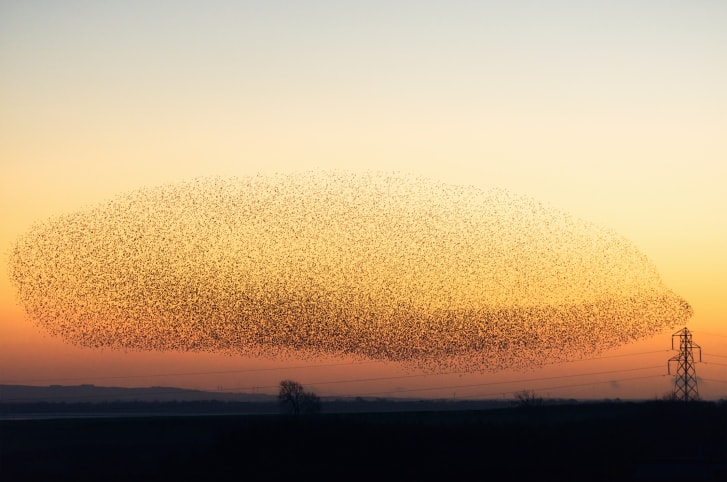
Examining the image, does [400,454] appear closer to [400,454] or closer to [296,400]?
[400,454]

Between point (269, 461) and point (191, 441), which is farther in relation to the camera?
point (191, 441)

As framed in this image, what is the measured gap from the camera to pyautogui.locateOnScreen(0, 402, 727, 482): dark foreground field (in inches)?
1992

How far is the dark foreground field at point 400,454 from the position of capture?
50594 millimetres

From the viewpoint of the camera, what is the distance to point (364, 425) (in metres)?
78.8

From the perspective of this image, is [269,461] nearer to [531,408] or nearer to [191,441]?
[191,441]

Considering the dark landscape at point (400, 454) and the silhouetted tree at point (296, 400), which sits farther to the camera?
the silhouetted tree at point (296, 400)

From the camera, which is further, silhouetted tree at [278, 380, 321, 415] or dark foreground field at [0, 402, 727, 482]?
silhouetted tree at [278, 380, 321, 415]

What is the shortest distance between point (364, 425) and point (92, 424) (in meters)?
53.8

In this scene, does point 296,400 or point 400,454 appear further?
point 296,400

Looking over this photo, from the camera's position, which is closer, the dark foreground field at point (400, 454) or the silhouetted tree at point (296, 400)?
the dark foreground field at point (400, 454)

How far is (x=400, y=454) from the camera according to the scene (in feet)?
197

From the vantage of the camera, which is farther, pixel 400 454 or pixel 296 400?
pixel 296 400

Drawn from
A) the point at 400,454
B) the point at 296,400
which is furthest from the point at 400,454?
the point at 296,400

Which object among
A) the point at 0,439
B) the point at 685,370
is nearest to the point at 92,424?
the point at 0,439
